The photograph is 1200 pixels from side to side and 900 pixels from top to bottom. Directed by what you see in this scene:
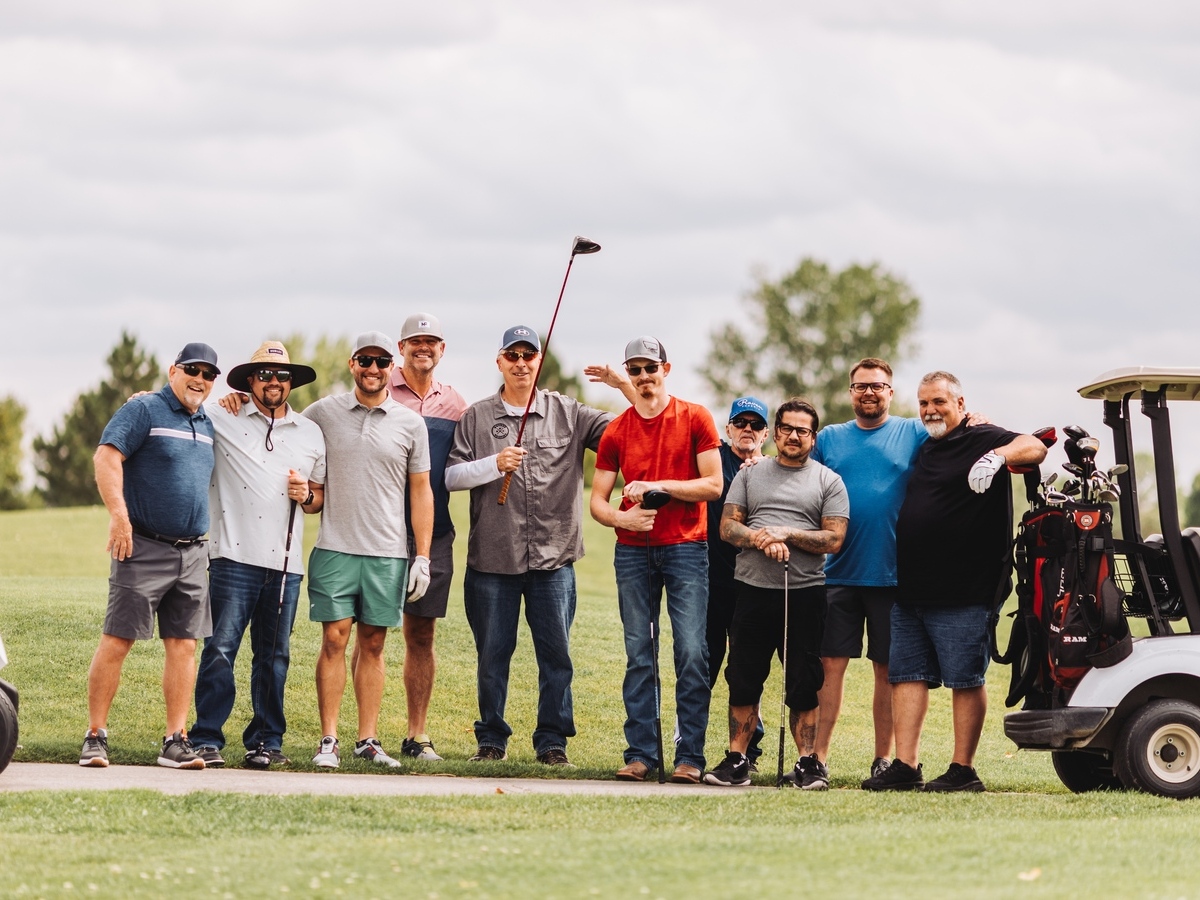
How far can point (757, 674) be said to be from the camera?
337 inches

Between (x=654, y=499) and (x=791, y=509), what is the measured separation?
2.48 ft

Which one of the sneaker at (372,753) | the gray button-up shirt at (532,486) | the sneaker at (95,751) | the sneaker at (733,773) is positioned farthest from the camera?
the gray button-up shirt at (532,486)

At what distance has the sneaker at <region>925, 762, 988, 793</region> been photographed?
8.38m

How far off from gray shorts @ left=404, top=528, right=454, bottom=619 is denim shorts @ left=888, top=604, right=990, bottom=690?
2.74m

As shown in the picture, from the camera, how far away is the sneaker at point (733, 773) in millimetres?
8469

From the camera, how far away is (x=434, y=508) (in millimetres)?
9484

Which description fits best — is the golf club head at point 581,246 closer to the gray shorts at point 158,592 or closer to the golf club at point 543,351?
the golf club at point 543,351

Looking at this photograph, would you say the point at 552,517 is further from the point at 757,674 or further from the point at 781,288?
the point at 781,288

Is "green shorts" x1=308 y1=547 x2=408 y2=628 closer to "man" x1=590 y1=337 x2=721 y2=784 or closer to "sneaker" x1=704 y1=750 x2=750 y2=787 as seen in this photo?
"man" x1=590 y1=337 x2=721 y2=784

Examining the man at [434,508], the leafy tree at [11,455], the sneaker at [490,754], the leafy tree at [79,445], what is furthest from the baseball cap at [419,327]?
the leafy tree at [11,455]

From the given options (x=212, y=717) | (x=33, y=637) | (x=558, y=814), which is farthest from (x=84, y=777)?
(x=33, y=637)

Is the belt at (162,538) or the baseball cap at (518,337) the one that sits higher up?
the baseball cap at (518,337)

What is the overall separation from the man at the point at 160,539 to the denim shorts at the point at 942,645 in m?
3.87

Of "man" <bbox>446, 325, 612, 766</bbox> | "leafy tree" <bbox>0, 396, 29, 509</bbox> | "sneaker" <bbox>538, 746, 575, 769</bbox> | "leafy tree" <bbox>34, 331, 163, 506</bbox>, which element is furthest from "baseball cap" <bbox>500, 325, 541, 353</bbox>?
"leafy tree" <bbox>0, 396, 29, 509</bbox>
